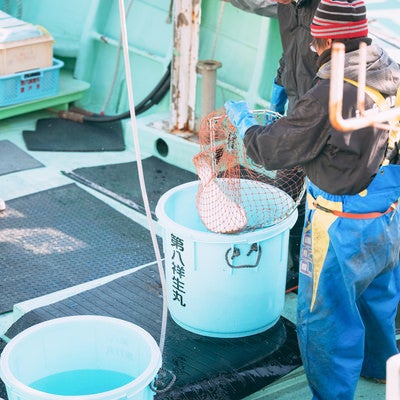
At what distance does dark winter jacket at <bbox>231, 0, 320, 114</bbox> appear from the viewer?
4.04m

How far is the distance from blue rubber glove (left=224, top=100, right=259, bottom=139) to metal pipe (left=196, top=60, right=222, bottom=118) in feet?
7.59

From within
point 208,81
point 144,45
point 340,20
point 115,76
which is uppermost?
point 340,20

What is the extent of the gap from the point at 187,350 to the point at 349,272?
0.89 m

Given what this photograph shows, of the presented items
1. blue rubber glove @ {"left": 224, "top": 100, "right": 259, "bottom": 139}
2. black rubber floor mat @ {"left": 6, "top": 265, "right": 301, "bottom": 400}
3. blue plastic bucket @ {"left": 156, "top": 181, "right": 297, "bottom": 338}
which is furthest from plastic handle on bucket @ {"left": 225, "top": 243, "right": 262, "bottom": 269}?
blue rubber glove @ {"left": 224, "top": 100, "right": 259, "bottom": 139}

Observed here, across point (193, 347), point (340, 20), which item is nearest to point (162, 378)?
point (193, 347)

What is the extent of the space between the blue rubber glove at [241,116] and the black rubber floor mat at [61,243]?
1569 millimetres

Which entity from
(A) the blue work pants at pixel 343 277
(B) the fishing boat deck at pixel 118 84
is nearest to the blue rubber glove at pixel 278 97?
(B) the fishing boat deck at pixel 118 84

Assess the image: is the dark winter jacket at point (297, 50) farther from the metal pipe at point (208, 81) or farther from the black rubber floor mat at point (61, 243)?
the metal pipe at point (208, 81)

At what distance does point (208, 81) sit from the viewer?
5887mm

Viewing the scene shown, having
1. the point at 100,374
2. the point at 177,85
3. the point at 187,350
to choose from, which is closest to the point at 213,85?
the point at 177,85

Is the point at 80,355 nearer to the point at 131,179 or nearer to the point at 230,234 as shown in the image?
the point at 230,234

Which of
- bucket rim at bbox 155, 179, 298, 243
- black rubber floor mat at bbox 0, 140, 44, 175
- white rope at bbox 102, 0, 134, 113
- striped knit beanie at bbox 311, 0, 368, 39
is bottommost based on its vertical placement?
black rubber floor mat at bbox 0, 140, 44, 175

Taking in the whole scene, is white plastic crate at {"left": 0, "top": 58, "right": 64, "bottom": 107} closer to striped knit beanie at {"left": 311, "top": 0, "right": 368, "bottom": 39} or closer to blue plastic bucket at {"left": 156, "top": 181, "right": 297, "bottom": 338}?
blue plastic bucket at {"left": 156, "top": 181, "right": 297, "bottom": 338}

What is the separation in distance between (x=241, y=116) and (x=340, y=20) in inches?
26.5
